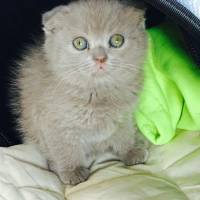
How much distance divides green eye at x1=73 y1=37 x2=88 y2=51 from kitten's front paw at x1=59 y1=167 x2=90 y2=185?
0.40 metres

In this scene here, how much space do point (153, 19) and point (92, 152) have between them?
0.50 m

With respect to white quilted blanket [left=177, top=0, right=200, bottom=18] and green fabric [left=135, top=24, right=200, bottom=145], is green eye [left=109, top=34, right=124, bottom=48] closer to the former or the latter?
green fabric [left=135, top=24, right=200, bottom=145]

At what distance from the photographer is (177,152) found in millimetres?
1489

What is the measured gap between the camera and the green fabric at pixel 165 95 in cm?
148

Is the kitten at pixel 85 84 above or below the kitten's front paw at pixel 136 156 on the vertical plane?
above

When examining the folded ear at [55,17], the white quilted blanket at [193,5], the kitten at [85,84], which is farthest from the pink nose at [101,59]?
the white quilted blanket at [193,5]

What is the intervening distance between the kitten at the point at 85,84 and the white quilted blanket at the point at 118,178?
0.06 m

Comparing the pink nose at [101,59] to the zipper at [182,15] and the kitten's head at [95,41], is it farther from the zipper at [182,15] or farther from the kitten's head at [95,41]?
the zipper at [182,15]

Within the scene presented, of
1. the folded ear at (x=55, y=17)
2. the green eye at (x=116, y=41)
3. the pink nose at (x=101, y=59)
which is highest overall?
the folded ear at (x=55, y=17)

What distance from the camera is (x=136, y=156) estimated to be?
1.56 m

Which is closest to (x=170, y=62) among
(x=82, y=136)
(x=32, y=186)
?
(x=82, y=136)

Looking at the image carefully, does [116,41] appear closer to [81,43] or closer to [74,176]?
[81,43]

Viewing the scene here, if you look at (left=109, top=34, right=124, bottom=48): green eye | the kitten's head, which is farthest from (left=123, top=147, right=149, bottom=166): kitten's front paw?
(left=109, top=34, right=124, bottom=48): green eye

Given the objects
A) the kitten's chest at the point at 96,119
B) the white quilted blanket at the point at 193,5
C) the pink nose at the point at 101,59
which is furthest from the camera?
the kitten's chest at the point at 96,119
